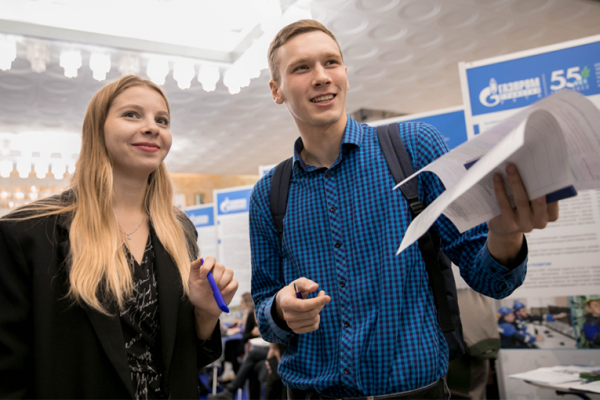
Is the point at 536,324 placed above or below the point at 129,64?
below

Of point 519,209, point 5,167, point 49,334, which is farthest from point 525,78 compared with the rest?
point 5,167

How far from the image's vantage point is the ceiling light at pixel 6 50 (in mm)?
4273

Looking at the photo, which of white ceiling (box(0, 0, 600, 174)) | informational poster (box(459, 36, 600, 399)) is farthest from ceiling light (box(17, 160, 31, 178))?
informational poster (box(459, 36, 600, 399))

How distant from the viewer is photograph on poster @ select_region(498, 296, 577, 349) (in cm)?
246

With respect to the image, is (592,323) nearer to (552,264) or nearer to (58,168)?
(552,264)

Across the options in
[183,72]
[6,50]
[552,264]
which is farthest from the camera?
[183,72]

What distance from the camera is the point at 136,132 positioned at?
54.9 inches

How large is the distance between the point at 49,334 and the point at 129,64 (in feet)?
14.8

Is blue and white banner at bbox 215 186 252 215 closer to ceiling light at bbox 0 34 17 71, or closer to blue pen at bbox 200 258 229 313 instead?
ceiling light at bbox 0 34 17 71

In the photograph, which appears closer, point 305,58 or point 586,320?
point 305,58

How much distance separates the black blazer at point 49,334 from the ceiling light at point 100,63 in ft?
13.2

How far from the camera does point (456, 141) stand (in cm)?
323

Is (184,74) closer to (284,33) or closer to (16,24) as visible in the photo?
(16,24)

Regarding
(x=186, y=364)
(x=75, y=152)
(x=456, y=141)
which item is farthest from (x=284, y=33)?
(x=75, y=152)
